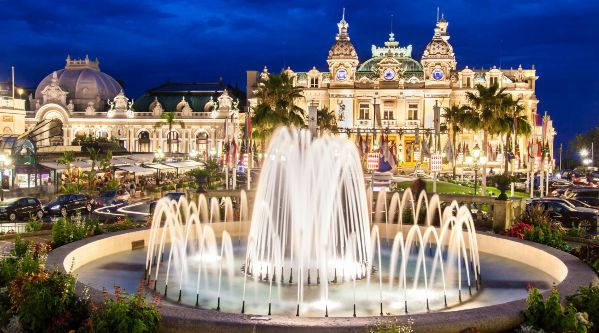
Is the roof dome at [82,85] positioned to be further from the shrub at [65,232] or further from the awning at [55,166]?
the shrub at [65,232]

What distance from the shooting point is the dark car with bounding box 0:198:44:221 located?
3591cm

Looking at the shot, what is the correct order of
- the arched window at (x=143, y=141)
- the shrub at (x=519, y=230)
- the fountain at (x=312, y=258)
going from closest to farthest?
the fountain at (x=312, y=258) → the shrub at (x=519, y=230) → the arched window at (x=143, y=141)

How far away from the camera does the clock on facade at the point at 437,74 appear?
103188mm

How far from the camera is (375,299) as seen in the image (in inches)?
596

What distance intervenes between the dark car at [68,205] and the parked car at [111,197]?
66.0 inches

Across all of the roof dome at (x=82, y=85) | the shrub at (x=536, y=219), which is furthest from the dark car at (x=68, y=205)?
the roof dome at (x=82, y=85)

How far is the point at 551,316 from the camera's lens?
35.4 feet

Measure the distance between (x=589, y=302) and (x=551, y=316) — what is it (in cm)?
137

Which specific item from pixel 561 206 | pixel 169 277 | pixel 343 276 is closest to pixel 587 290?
pixel 343 276

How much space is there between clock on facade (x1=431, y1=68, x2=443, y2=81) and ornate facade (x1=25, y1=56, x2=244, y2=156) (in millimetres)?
33664

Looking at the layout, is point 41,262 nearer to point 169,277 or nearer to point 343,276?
point 169,277

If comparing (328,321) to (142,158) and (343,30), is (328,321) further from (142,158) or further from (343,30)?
(343,30)

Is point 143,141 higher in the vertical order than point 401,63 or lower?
lower

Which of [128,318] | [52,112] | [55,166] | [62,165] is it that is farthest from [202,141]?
[128,318]
